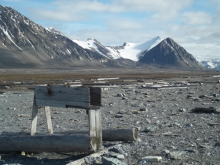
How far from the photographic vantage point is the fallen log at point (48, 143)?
22.6 feet

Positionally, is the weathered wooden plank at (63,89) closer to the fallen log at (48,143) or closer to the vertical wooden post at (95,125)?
the vertical wooden post at (95,125)

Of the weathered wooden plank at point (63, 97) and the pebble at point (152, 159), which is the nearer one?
the pebble at point (152, 159)

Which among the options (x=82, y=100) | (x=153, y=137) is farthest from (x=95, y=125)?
(x=153, y=137)

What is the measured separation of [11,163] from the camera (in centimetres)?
678

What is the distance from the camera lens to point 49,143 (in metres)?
7.09

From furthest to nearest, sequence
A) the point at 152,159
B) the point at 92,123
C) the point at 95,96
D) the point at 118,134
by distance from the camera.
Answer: the point at 118,134 → the point at 92,123 → the point at 95,96 → the point at 152,159

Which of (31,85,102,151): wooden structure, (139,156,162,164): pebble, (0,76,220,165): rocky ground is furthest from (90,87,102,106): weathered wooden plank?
(139,156,162,164): pebble

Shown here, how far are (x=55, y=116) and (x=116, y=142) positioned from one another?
664 centimetres

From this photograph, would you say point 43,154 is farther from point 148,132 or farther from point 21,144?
point 148,132

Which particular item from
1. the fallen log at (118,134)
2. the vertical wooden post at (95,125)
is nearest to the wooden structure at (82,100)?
the vertical wooden post at (95,125)

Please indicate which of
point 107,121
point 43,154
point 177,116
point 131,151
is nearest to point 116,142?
point 131,151

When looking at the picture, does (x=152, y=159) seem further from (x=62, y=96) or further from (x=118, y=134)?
(x=62, y=96)

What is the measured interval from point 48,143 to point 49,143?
1.1 inches

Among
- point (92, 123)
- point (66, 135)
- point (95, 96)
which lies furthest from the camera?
point (66, 135)
